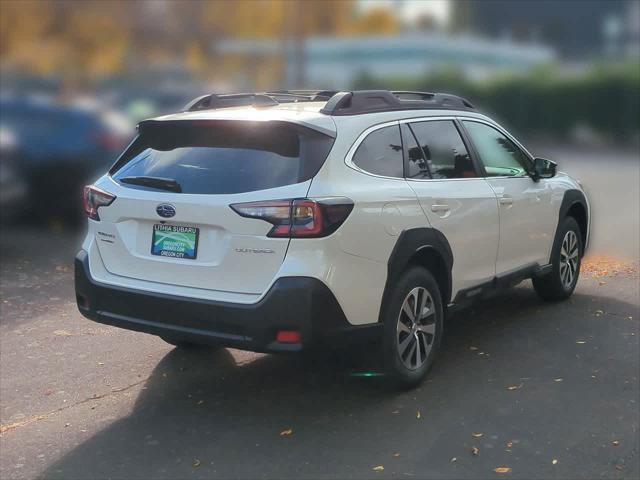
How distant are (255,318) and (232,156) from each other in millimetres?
927

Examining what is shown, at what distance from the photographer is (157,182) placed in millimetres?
4773

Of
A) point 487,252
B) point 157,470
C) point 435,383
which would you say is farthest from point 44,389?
point 487,252

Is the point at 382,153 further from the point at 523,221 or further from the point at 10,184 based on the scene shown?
the point at 10,184

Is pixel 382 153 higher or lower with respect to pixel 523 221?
higher

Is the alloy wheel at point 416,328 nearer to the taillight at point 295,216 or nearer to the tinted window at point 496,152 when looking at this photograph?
the taillight at point 295,216

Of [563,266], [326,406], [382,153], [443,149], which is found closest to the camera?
[326,406]

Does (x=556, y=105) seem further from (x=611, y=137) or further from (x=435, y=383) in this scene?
(x=435, y=383)

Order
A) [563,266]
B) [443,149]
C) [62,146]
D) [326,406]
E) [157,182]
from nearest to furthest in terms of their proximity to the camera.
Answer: [157,182] → [326,406] → [443,149] → [563,266] → [62,146]

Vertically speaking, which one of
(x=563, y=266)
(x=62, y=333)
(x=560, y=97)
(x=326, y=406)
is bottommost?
(x=560, y=97)

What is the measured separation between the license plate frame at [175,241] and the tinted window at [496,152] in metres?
2.41

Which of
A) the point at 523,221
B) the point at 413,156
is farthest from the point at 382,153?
the point at 523,221

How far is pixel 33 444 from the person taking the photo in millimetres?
4527

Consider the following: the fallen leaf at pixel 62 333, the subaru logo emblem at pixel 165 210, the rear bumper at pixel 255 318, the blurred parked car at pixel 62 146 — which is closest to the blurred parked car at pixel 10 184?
the blurred parked car at pixel 62 146

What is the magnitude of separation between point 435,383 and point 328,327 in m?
1.17
